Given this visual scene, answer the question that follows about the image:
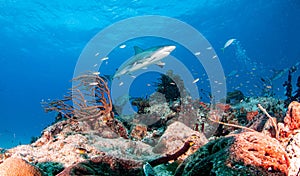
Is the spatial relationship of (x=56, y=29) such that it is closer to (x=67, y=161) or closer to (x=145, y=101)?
(x=145, y=101)

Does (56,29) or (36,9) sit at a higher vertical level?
(56,29)

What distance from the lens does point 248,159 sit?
211cm

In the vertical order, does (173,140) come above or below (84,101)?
below

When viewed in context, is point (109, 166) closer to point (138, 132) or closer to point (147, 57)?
point (138, 132)

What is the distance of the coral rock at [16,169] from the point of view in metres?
2.96

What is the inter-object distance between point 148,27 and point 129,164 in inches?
1395

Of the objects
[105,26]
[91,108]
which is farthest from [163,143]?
[105,26]

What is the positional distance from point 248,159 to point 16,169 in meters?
3.09

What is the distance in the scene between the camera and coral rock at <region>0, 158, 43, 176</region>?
2.96 meters

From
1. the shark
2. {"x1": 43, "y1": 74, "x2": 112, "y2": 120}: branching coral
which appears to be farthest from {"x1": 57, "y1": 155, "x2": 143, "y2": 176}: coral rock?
the shark

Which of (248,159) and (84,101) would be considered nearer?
(248,159)

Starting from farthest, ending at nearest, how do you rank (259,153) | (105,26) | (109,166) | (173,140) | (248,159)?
(105,26)
(173,140)
(109,166)
(259,153)
(248,159)

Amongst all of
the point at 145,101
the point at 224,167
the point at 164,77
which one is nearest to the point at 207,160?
the point at 224,167

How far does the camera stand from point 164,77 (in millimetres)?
11000
